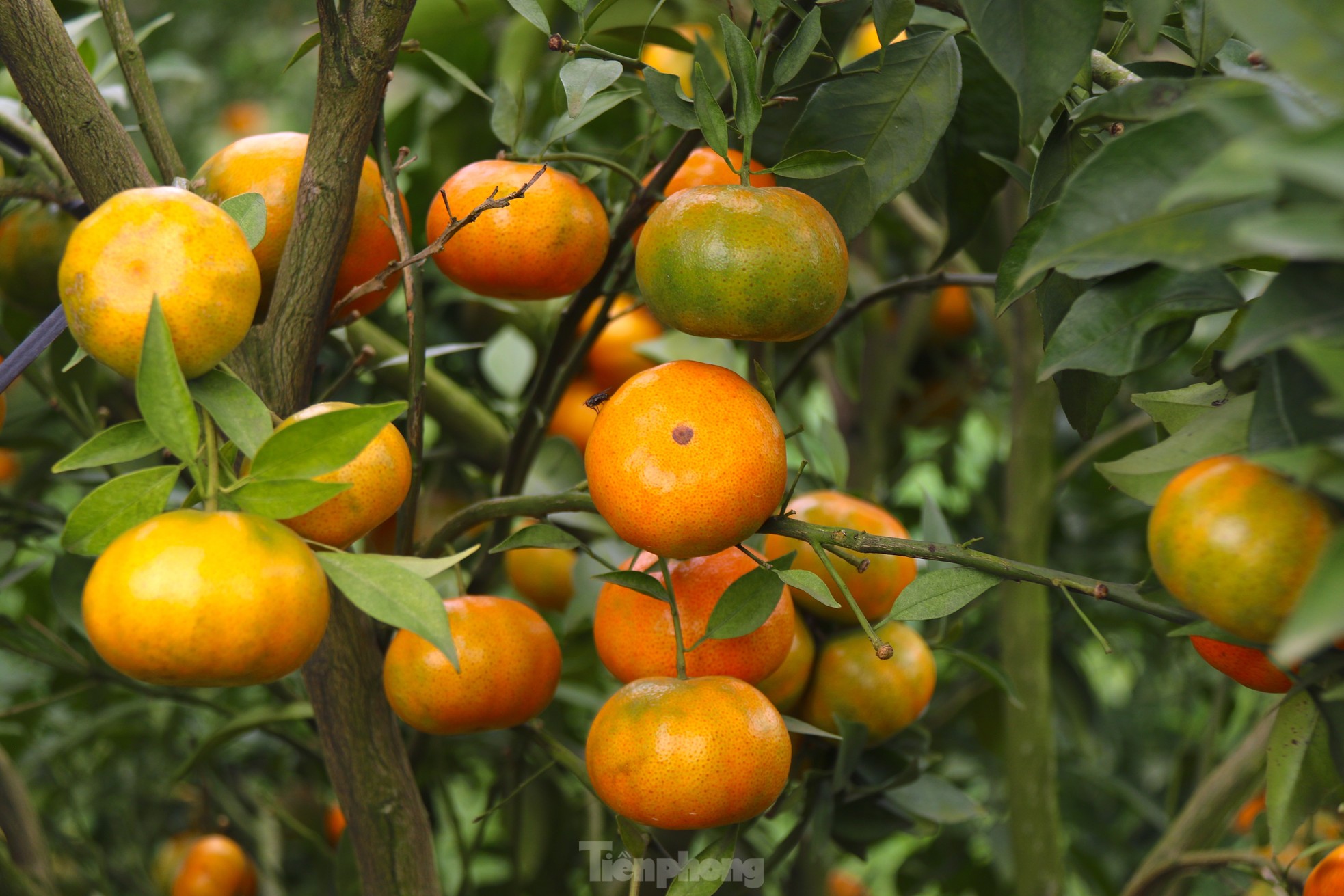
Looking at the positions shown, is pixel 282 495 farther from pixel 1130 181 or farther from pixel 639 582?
pixel 1130 181

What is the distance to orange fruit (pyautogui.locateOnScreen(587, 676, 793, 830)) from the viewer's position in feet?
1.35

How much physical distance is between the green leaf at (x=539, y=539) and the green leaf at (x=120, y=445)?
0.45 ft

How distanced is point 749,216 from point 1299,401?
0.65 ft

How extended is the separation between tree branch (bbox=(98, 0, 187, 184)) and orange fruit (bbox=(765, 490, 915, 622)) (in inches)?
13.3

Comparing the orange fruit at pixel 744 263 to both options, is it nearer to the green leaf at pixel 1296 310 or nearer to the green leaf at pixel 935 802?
the green leaf at pixel 1296 310

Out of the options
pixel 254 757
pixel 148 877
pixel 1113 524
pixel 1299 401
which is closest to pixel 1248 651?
pixel 1299 401

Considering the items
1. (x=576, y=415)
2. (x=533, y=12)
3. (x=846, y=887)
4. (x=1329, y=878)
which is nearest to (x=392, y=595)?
(x=533, y=12)

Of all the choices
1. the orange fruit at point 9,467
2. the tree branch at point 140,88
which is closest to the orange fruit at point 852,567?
the tree branch at point 140,88

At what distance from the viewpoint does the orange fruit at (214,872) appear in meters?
0.89

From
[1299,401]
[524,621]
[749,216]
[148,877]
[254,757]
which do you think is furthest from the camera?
[254,757]

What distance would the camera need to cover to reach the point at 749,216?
0.40 metres

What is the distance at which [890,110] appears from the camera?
1.52ft

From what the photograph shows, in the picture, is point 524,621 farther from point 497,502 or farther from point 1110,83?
point 1110,83

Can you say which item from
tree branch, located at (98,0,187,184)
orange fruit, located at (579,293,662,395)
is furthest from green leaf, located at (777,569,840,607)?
orange fruit, located at (579,293,662,395)
